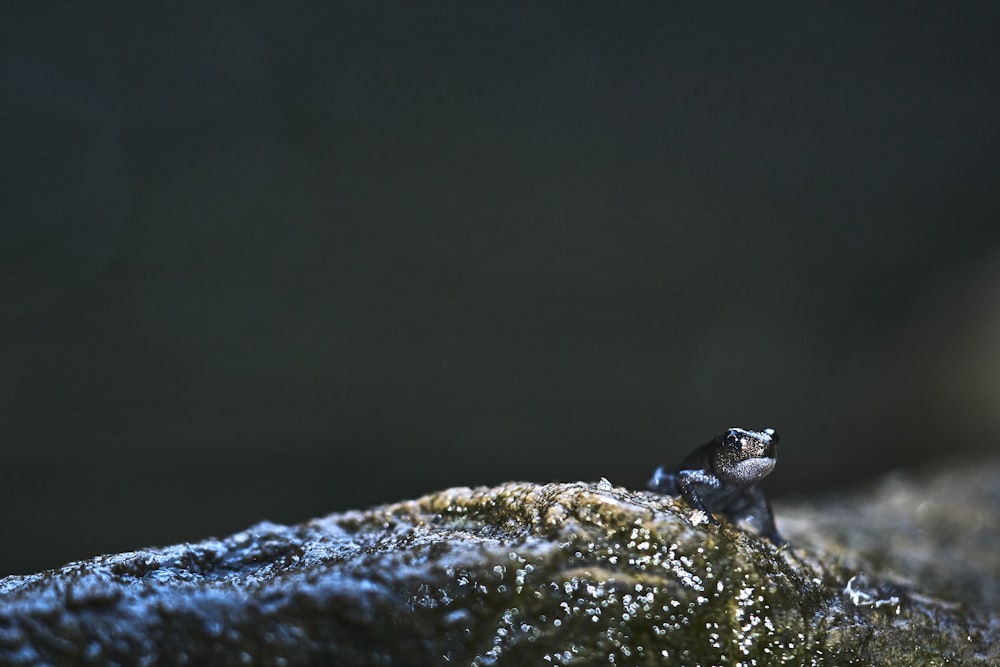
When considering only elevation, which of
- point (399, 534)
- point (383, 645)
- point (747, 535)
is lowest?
point (383, 645)

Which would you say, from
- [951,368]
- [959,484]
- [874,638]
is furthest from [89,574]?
[951,368]

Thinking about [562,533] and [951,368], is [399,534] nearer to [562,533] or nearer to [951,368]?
[562,533]

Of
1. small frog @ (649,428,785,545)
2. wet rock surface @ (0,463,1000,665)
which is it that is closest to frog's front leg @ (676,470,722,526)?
small frog @ (649,428,785,545)

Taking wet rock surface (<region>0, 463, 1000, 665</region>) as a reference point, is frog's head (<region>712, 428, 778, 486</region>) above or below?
above

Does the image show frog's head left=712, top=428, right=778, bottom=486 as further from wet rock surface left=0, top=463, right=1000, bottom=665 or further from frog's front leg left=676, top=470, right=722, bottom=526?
wet rock surface left=0, top=463, right=1000, bottom=665

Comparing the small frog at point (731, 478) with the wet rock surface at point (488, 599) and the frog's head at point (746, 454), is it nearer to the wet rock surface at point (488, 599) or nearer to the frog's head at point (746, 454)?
the frog's head at point (746, 454)

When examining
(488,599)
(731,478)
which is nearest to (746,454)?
(731,478)

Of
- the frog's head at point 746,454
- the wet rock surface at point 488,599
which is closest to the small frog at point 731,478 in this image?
the frog's head at point 746,454

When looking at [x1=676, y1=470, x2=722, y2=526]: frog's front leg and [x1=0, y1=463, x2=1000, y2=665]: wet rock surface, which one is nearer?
[x1=0, y1=463, x2=1000, y2=665]: wet rock surface
